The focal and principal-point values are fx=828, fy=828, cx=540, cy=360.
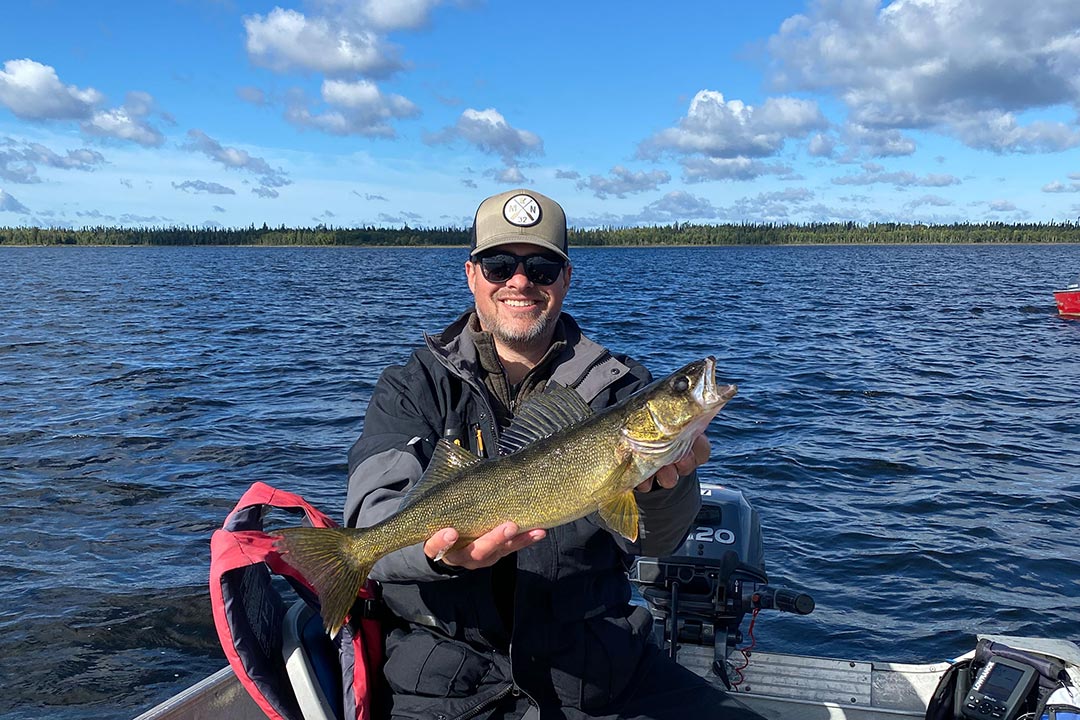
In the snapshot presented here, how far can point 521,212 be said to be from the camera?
484 centimetres

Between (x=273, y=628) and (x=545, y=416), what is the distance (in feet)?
5.54

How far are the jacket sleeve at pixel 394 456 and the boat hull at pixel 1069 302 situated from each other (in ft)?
113

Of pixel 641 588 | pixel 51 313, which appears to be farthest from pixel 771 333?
pixel 51 313

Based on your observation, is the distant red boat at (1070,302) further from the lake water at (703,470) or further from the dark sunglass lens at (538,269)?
the dark sunglass lens at (538,269)

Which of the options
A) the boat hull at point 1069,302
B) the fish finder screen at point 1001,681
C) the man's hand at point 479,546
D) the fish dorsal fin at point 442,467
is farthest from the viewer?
the boat hull at point 1069,302

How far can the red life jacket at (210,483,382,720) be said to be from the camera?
12.2 ft

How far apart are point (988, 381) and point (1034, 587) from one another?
39.6 feet

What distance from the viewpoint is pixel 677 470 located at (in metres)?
3.98

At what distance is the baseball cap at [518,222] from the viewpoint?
484 cm

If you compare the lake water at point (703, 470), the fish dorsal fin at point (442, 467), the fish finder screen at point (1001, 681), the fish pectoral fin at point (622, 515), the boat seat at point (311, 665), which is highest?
the fish dorsal fin at point (442, 467)

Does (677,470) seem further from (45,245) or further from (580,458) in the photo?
(45,245)

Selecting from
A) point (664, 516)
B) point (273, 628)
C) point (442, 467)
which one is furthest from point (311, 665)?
point (664, 516)

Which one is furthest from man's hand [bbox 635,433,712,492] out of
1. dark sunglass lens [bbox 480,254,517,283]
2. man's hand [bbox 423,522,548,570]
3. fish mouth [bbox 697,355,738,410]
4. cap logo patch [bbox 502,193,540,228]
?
cap logo patch [bbox 502,193,540,228]

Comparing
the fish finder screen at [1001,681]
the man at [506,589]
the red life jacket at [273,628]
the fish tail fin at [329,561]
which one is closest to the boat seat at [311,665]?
the red life jacket at [273,628]
